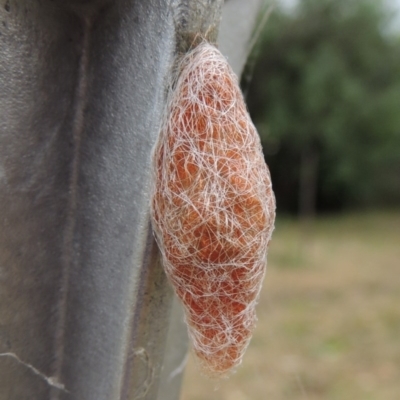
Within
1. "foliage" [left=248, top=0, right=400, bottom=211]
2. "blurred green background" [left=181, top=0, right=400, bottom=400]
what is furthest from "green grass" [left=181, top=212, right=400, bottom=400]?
"foliage" [left=248, top=0, right=400, bottom=211]

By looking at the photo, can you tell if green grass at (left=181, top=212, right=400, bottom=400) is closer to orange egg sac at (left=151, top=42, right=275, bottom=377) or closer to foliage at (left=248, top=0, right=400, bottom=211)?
orange egg sac at (left=151, top=42, right=275, bottom=377)

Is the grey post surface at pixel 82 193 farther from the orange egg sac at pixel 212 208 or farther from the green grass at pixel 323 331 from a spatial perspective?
the green grass at pixel 323 331

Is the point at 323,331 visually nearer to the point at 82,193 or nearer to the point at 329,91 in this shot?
the point at 82,193

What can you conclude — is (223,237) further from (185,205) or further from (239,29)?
(239,29)

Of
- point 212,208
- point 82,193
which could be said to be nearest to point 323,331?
point 82,193

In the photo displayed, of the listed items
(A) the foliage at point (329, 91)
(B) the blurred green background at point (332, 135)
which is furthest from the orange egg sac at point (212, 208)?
(A) the foliage at point (329, 91)

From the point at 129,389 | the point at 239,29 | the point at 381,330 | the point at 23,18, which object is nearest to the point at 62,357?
the point at 129,389
